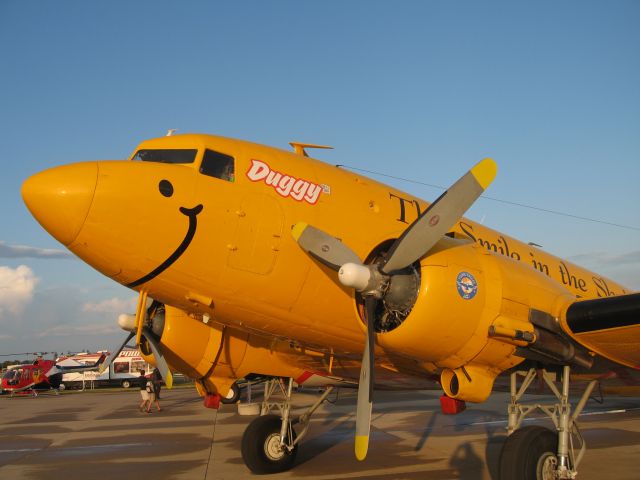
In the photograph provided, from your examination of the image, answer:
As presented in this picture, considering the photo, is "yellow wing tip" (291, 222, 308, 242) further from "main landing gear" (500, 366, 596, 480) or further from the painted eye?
"main landing gear" (500, 366, 596, 480)

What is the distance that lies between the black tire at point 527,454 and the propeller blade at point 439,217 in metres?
2.80

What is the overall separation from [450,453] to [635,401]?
622 inches

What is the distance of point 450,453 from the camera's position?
12.0 metres

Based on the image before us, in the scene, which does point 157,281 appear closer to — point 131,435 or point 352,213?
point 352,213

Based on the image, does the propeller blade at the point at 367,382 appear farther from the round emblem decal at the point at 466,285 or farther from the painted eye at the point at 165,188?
the painted eye at the point at 165,188

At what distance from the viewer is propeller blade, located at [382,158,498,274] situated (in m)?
6.78

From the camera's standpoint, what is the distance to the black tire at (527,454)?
716cm

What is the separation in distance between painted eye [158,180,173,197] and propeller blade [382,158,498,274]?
2.66 m

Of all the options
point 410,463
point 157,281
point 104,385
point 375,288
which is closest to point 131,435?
point 410,463

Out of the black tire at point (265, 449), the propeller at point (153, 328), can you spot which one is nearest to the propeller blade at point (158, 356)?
the propeller at point (153, 328)

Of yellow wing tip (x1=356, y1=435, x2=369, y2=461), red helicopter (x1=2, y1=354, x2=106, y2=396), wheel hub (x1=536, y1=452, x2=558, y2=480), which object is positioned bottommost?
red helicopter (x1=2, y1=354, x2=106, y2=396)

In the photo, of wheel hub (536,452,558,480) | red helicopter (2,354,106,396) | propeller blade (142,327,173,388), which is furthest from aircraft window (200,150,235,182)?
red helicopter (2,354,106,396)

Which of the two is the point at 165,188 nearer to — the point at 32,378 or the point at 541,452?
the point at 541,452

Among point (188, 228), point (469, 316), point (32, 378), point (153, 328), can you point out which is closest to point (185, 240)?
point (188, 228)
